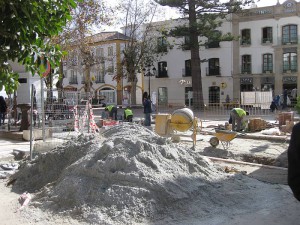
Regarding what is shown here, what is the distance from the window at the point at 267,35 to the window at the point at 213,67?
5.71 metres

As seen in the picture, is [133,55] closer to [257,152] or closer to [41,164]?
[257,152]

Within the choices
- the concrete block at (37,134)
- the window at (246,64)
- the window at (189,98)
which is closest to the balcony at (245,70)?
the window at (246,64)

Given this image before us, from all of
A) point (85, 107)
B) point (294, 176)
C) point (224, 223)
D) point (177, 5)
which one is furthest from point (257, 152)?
point (177, 5)

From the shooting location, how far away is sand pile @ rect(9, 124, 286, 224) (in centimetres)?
548

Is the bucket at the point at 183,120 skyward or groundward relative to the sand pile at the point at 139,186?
skyward

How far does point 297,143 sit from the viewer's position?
278 centimetres

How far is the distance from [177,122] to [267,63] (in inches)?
1354

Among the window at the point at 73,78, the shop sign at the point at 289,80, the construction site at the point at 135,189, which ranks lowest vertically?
the construction site at the point at 135,189

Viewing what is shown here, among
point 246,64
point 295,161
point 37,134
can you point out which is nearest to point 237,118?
point 37,134

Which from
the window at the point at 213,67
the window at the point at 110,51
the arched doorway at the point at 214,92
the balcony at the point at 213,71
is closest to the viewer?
the balcony at the point at 213,71

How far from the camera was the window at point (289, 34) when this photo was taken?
42281mm

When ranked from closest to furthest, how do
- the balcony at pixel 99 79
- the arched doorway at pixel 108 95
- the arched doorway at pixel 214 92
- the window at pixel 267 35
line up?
the window at pixel 267 35 → the arched doorway at pixel 214 92 → the arched doorway at pixel 108 95 → the balcony at pixel 99 79

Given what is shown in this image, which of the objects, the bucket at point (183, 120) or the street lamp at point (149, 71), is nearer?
the bucket at point (183, 120)

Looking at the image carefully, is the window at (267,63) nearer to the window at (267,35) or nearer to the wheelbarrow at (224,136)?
the window at (267,35)
